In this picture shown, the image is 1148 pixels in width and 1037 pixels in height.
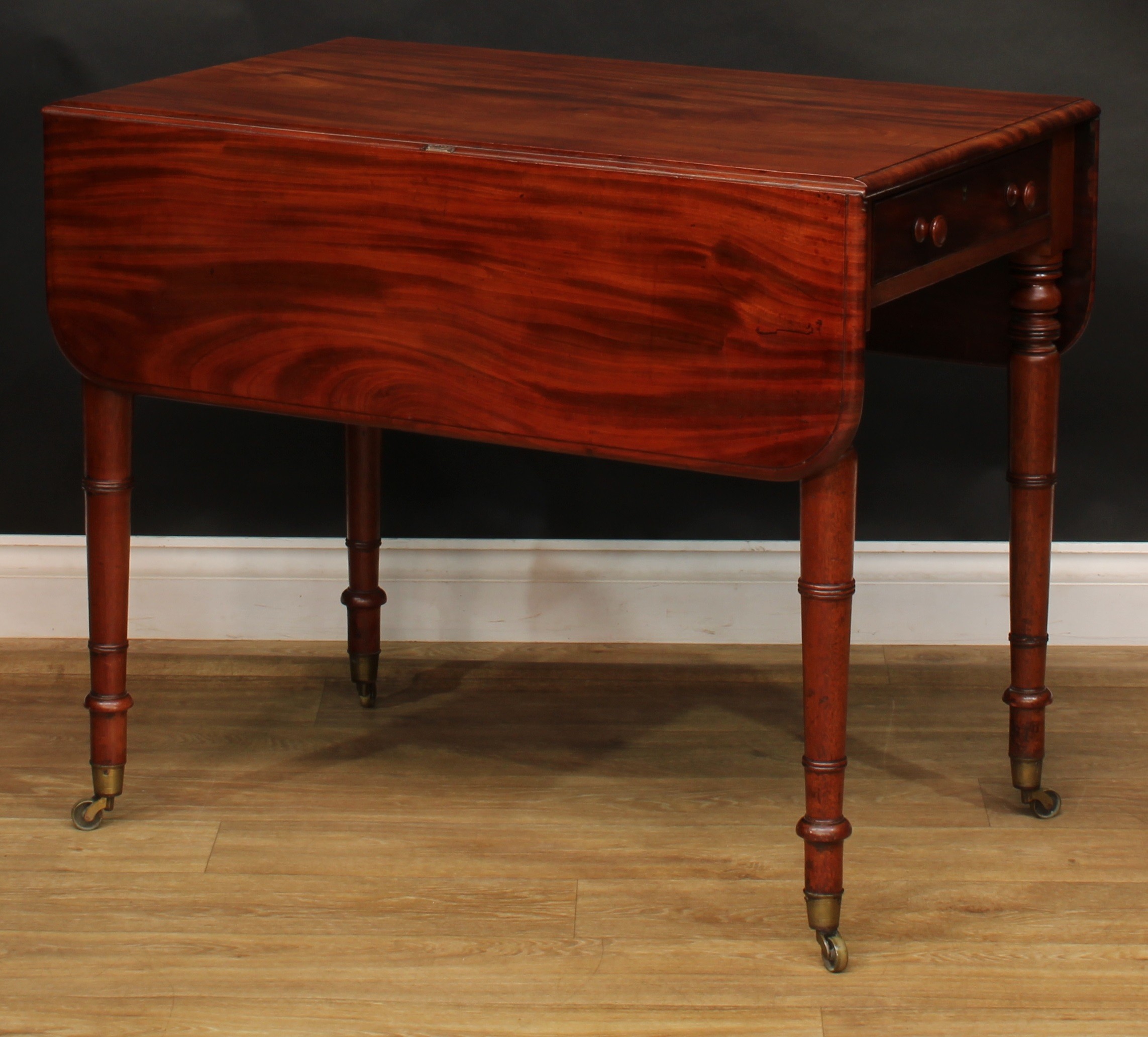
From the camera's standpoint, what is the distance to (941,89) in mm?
1932

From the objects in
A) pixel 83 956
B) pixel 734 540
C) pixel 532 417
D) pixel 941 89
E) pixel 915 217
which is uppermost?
pixel 941 89

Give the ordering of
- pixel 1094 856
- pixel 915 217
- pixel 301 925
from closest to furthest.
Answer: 1. pixel 915 217
2. pixel 301 925
3. pixel 1094 856

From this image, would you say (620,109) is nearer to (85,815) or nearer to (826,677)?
(826,677)

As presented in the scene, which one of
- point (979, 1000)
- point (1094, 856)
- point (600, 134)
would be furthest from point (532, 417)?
point (1094, 856)

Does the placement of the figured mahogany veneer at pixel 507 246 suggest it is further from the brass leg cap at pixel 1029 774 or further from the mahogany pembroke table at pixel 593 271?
the brass leg cap at pixel 1029 774

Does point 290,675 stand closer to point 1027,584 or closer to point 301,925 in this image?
point 301,925

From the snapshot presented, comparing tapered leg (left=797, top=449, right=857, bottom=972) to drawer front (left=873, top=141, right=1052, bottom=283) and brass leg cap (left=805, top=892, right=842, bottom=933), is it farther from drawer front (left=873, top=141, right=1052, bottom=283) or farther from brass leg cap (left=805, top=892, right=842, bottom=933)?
drawer front (left=873, top=141, right=1052, bottom=283)

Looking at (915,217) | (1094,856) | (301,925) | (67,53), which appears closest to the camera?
(915,217)

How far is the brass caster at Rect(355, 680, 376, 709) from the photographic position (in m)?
2.38

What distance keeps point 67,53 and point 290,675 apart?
0.91 m

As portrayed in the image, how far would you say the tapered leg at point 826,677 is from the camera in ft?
5.39

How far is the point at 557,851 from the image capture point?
6.54 feet

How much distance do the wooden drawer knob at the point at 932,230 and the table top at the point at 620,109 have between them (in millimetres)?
49

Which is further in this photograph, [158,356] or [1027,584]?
[1027,584]
